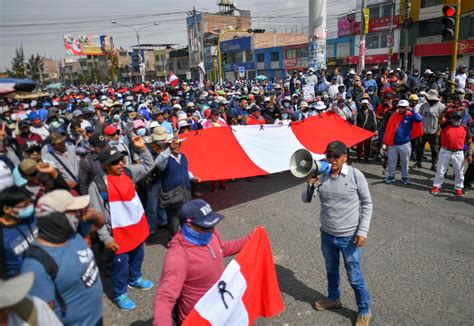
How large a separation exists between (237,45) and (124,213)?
61.4 m

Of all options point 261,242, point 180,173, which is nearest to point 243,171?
point 180,173

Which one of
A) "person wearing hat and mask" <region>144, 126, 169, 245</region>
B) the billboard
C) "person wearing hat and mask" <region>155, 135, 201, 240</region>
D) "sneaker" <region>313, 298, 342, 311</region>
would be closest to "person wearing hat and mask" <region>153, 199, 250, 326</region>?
"sneaker" <region>313, 298, 342, 311</region>

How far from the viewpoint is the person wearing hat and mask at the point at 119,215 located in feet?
11.9

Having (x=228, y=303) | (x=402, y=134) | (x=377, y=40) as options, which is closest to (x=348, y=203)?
(x=228, y=303)

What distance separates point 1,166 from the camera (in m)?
4.85

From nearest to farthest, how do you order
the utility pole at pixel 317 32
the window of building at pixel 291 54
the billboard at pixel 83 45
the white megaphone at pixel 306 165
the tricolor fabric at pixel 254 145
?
the white megaphone at pixel 306 165 → the tricolor fabric at pixel 254 145 → the utility pole at pixel 317 32 → the window of building at pixel 291 54 → the billboard at pixel 83 45

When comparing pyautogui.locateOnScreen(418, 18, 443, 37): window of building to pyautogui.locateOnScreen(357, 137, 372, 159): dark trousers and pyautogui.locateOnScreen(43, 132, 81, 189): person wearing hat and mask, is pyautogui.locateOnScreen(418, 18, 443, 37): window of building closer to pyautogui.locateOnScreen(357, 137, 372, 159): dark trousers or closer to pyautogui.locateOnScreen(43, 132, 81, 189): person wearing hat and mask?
Result: pyautogui.locateOnScreen(357, 137, 372, 159): dark trousers

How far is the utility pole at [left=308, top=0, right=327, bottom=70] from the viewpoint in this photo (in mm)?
15977

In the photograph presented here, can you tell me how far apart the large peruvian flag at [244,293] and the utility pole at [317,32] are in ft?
48.0

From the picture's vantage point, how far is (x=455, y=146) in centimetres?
663

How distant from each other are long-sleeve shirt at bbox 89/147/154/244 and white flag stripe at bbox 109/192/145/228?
0.20 feet

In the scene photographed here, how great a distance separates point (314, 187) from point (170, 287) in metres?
1.85

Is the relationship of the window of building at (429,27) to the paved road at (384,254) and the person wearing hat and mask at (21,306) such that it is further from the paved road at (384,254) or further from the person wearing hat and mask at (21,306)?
the person wearing hat and mask at (21,306)

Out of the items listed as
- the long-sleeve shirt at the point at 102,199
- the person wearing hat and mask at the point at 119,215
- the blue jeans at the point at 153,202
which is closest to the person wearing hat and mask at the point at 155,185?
the blue jeans at the point at 153,202
